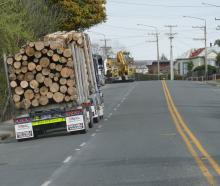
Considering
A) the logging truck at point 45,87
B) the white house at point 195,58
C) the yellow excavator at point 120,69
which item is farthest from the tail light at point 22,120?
the white house at point 195,58

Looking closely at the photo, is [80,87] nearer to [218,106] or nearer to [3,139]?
[3,139]

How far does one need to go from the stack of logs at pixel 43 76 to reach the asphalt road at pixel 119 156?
145cm

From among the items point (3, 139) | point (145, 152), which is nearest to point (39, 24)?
point (3, 139)

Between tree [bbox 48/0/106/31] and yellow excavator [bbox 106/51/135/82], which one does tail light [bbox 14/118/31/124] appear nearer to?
tree [bbox 48/0/106/31]

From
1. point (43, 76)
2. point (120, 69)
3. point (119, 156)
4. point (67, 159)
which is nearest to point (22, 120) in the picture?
point (43, 76)

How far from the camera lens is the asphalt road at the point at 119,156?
13.9 meters

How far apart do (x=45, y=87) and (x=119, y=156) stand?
8379mm

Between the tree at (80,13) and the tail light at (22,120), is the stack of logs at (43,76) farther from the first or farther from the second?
the tree at (80,13)

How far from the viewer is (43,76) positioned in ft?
83.6

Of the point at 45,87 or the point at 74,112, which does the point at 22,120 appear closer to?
the point at 45,87

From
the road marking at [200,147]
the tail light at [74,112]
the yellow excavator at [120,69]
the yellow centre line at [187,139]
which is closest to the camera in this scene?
the yellow centre line at [187,139]

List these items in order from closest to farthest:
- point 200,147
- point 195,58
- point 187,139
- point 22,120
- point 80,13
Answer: point 200,147 < point 187,139 < point 22,120 < point 80,13 < point 195,58

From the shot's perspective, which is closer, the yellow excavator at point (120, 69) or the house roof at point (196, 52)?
the yellow excavator at point (120, 69)

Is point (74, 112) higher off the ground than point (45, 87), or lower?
lower
